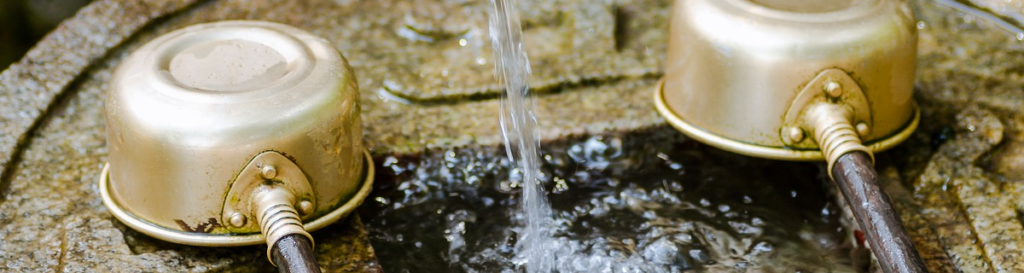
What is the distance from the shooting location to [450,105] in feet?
10.2

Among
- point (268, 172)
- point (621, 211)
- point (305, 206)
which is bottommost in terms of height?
point (621, 211)

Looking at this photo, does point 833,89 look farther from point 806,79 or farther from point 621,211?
point 621,211

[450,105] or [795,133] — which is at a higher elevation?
[795,133]

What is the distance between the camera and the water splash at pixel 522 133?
8.44 feet

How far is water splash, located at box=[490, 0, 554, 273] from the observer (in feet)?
8.44

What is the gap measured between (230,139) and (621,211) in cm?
113

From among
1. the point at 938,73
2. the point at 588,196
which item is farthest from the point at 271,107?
the point at 938,73

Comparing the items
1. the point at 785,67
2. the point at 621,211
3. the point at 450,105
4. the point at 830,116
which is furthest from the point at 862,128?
the point at 450,105

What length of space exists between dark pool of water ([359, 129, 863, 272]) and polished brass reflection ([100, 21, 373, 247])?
306 mm

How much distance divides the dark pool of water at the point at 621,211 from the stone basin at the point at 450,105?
84 millimetres

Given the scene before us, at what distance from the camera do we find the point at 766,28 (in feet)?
8.16

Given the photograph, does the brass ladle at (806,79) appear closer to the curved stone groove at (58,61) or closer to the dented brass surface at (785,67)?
the dented brass surface at (785,67)

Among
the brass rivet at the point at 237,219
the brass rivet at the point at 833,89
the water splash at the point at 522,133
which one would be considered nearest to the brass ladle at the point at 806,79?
the brass rivet at the point at 833,89

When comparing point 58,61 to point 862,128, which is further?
point 58,61
